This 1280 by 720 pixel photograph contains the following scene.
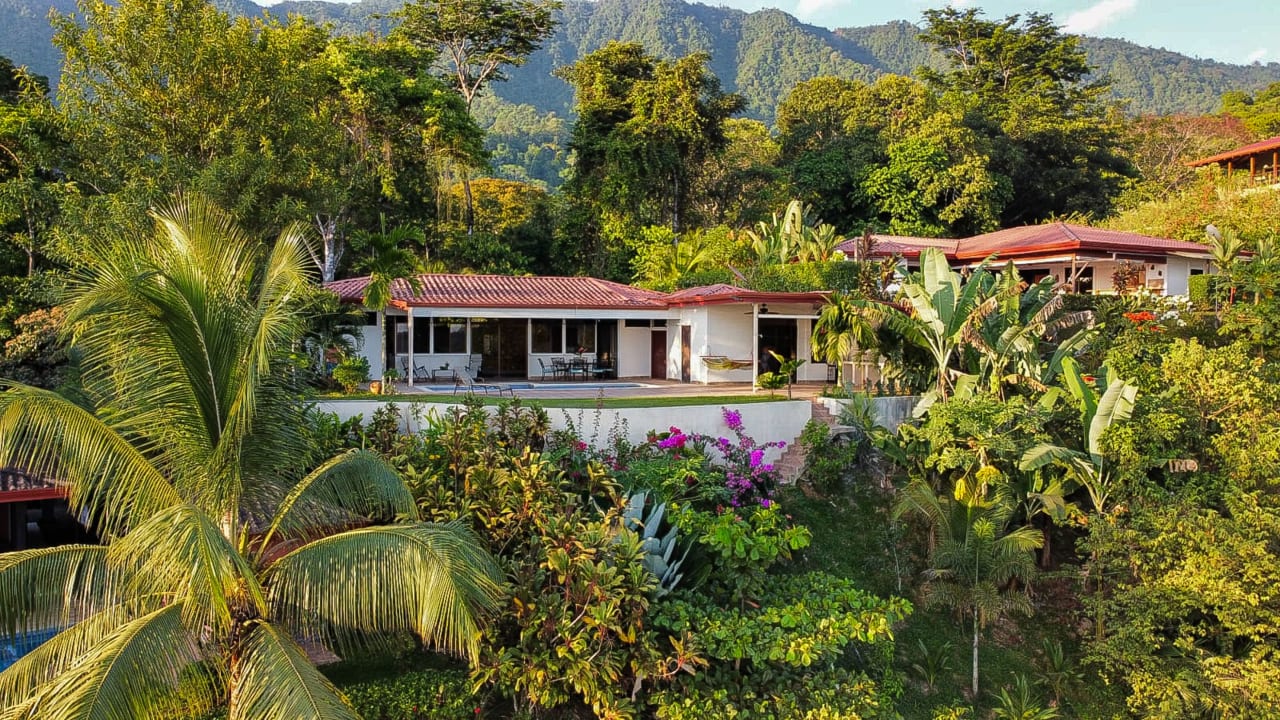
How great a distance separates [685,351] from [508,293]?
499cm

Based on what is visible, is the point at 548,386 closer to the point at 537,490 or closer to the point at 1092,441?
the point at 537,490

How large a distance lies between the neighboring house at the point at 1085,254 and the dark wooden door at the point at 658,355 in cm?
585

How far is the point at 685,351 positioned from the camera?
71.2 feet

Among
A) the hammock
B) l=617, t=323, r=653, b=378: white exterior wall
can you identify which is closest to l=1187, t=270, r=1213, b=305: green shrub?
the hammock

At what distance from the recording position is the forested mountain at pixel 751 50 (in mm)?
88375

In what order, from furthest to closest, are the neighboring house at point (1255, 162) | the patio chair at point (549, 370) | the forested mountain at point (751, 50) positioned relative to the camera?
the forested mountain at point (751, 50) → the neighboring house at point (1255, 162) → the patio chair at point (549, 370)

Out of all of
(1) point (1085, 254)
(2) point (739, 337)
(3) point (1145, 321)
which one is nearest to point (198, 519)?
(2) point (739, 337)

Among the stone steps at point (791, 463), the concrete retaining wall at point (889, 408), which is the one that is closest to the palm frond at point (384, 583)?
the stone steps at point (791, 463)

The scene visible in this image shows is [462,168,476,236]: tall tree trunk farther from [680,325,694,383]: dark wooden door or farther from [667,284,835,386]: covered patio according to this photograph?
[667,284,835,386]: covered patio

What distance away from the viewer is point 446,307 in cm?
1886

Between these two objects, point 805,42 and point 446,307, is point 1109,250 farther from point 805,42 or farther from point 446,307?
point 805,42

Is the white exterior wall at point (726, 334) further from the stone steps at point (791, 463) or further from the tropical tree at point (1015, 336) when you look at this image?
the tropical tree at point (1015, 336)

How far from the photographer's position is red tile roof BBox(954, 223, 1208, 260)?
2103cm

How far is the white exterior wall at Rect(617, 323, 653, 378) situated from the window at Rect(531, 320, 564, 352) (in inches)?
69.6
